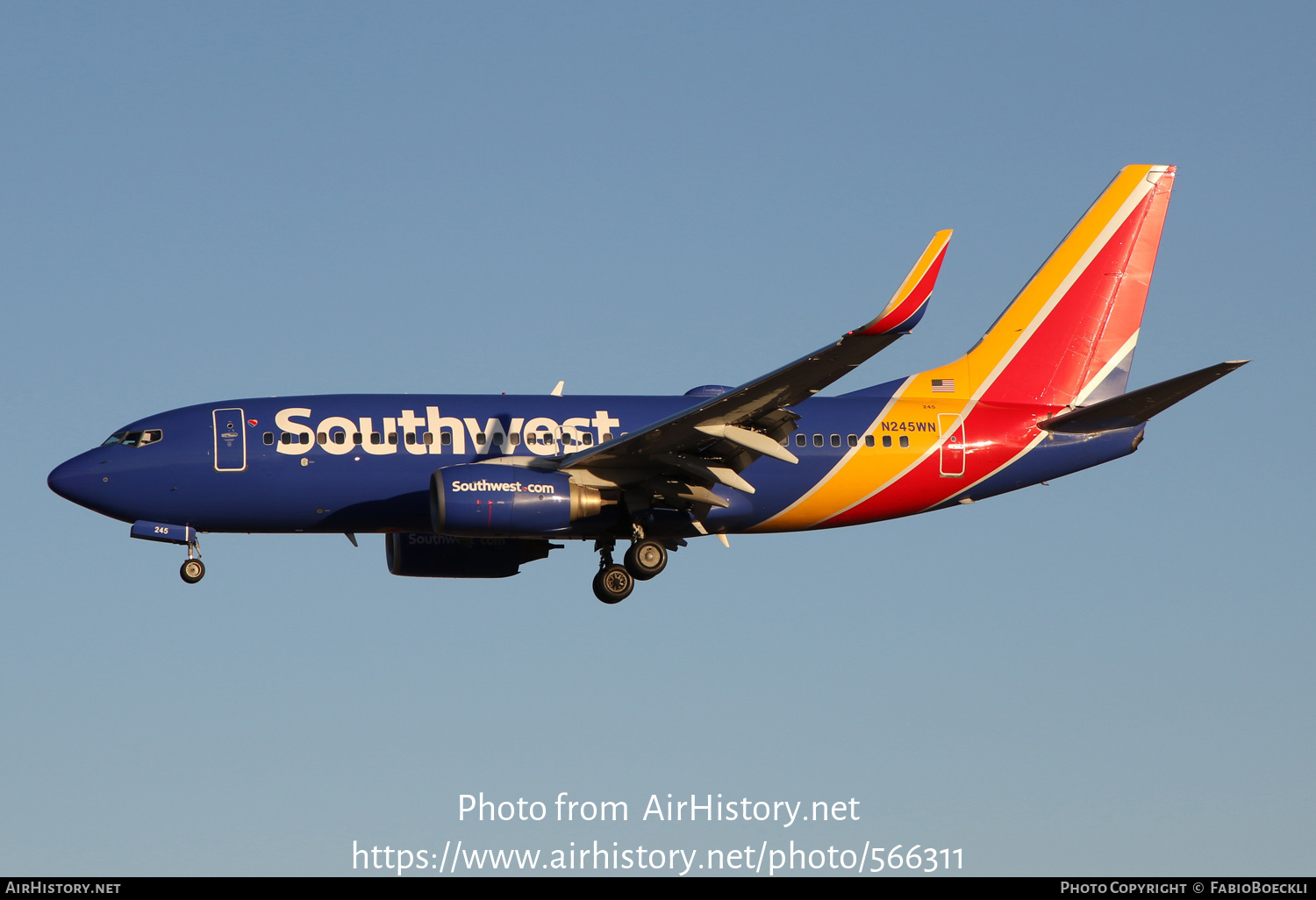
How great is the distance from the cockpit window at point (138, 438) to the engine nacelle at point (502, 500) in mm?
6117

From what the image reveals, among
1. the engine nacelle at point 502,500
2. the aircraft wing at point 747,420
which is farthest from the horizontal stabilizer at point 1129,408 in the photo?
the engine nacelle at point 502,500

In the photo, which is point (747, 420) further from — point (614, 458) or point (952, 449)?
point (952, 449)

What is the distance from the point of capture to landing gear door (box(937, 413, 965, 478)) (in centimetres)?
3769

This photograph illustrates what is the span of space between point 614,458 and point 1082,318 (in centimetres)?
1307

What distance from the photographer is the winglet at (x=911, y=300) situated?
1092 inches

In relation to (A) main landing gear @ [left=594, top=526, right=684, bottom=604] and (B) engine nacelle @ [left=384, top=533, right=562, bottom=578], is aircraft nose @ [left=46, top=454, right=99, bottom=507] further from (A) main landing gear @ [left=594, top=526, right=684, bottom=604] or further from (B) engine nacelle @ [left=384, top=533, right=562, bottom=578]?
(A) main landing gear @ [left=594, top=526, right=684, bottom=604]

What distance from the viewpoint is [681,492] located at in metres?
35.2

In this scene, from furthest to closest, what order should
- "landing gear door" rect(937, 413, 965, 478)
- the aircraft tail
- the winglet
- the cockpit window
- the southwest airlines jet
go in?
the aircraft tail → "landing gear door" rect(937, 413, 965, 478) → the cockpit window → the southwest airlines jet → the winglet

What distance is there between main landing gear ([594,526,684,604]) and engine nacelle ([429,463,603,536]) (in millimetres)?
2068

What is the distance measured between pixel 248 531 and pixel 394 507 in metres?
3.16

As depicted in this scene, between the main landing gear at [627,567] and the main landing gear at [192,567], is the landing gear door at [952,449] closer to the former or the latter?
the main landing gear at [627,567]

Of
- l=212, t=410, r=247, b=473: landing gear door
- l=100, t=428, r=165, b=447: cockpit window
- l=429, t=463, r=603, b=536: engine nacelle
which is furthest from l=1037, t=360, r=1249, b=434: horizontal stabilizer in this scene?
l=100, t=428, r=165, b=447: cockpit window

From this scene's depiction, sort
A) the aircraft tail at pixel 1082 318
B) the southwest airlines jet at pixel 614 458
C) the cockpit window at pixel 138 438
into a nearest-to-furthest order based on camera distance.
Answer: the southwest airlines jet at pixel 614 458
the cockpit window at pixel 138 438
the aircraft tail at pixel 1082 318

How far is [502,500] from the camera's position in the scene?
109 ft
